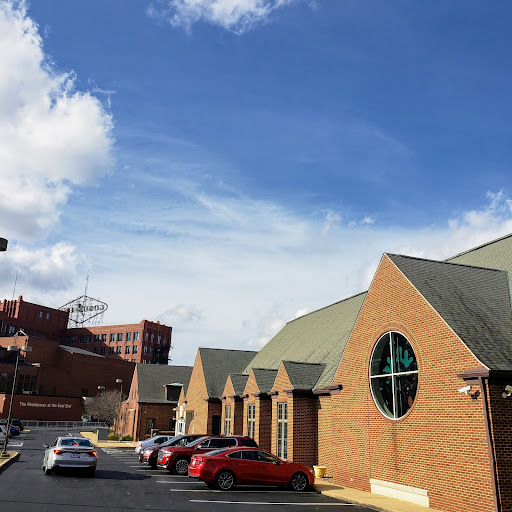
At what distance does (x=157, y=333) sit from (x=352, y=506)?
12168 cm

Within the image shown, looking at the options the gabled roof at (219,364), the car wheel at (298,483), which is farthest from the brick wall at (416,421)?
the gabled roof at (219,364)

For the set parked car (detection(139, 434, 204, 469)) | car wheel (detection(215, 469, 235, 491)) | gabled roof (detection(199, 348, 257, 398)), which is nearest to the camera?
car wheel (detection(215, 469, 235, 491))

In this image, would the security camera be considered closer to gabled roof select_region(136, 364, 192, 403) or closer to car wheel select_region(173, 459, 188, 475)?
car wheel select_region(173, 459, 188, 475)

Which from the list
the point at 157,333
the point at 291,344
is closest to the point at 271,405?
the point at 291,344

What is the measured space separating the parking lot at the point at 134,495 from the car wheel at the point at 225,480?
0.31m

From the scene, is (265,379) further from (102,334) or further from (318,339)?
(102,334)

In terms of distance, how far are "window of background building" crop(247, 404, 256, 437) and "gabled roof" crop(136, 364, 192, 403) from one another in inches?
869

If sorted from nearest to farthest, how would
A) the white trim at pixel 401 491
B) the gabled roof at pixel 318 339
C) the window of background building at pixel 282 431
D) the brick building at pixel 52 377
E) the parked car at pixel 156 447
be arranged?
the white trim at pixel 401 491
the parked car at pixel 156 447
the window of background building at pixel 282 431
the gabled roof at pixel 318 339
the brick building at pixel 52 377

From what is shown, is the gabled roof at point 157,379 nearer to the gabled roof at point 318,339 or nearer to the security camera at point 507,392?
the gabled roof at point 318,339

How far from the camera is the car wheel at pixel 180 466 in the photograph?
24094 millimetres

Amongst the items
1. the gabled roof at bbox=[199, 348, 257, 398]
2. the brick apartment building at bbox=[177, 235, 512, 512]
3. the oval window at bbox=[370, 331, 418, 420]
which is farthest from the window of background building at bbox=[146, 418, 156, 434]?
the oval window at bbox=[370, 331, 418, 420]

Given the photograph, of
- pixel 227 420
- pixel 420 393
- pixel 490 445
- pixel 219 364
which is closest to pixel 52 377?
pixel 219 364

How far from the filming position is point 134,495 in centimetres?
1688

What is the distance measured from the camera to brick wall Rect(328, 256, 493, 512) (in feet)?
49.0
